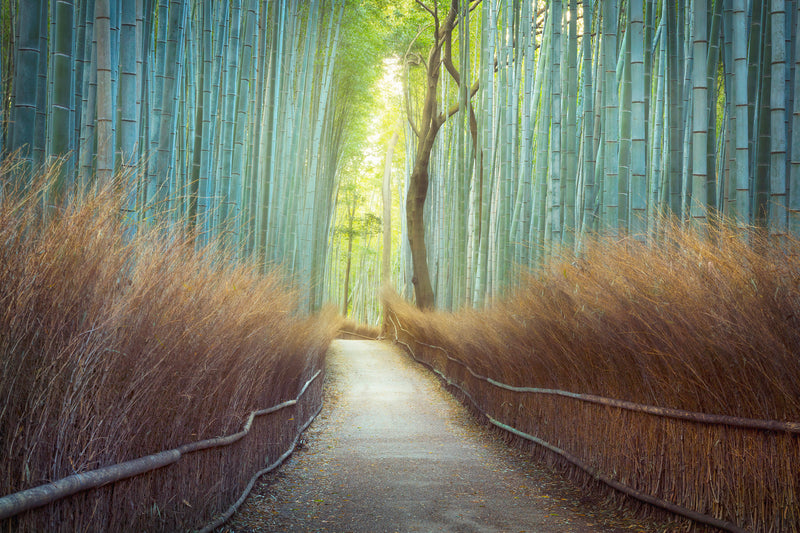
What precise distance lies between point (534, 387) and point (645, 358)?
1780 mm

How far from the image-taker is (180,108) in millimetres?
5117

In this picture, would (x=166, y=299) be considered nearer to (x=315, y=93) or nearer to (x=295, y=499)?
(x=295, y=499)

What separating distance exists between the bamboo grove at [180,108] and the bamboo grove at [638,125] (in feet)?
7.91

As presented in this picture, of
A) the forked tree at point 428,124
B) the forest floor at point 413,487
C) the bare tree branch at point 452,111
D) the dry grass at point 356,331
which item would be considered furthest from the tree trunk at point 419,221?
the dry grass at point 356,331

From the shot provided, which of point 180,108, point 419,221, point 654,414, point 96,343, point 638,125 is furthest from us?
point 419,221

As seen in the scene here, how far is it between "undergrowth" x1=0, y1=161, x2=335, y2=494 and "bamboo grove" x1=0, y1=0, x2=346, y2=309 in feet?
0.74

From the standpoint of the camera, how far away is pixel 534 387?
482 centimetres

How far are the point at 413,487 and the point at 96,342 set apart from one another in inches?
98.0

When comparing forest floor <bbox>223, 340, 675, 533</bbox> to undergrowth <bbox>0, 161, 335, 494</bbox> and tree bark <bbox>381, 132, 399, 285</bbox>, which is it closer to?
undergrowth <bbox>0, 161, 335, 494</bbox>

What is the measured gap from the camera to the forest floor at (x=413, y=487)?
3.22 meters

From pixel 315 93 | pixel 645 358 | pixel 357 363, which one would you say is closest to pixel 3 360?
pixel 645 358

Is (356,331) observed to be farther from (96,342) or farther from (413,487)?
(96,342)

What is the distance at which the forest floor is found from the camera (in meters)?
3.22

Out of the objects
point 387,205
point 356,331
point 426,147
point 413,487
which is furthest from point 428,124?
point 356,331
